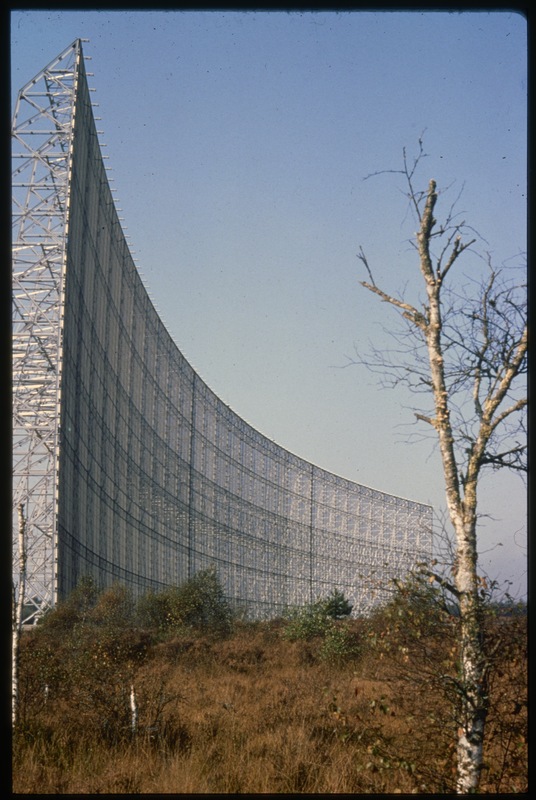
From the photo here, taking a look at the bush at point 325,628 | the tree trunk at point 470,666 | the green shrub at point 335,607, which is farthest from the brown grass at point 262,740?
the green shrub at point 335,607

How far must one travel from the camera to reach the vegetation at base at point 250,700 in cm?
625

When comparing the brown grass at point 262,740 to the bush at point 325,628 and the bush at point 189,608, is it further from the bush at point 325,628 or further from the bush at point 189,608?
the bush at point 189,608

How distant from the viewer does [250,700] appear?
13.7 m

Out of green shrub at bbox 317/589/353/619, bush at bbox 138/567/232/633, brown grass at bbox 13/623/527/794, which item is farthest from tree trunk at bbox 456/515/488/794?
bush at bbox 138/567/232/633

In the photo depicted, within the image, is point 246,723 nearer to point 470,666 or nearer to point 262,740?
point 262,740

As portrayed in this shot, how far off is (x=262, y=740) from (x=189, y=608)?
1062 cm

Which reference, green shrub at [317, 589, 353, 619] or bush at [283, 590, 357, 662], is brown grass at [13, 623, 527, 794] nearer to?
bush at [283, 590, 357, 662]

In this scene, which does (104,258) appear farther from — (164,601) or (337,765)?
(337,765)

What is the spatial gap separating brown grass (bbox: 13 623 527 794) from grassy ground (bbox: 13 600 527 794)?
0.02 m

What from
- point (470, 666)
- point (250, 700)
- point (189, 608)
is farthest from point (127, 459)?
point (470, 666)

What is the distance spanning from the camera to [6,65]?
4.30m

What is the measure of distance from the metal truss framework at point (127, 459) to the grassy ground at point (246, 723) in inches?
74.7

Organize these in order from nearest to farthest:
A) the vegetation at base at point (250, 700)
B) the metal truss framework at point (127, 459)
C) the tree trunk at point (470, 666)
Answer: the tree trunk at point (470, 666) < the vegetation at base at point (250, 700) < the metal truss framework at point (127, 459)

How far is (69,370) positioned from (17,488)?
8.63 feet
